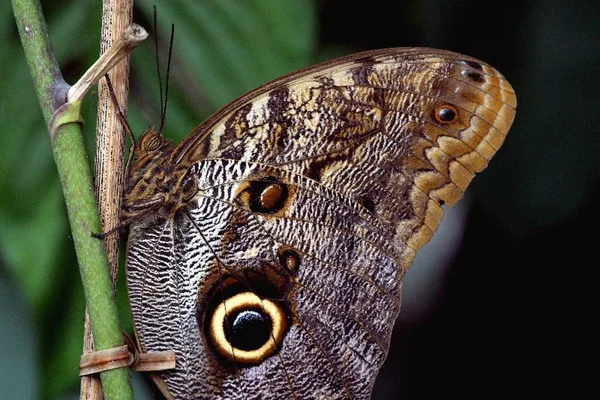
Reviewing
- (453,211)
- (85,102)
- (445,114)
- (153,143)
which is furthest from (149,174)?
(453,211)

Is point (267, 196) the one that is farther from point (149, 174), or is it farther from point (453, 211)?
point (453, 211)

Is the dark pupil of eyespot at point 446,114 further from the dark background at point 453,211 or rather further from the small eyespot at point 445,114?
the dark background at point 453,211

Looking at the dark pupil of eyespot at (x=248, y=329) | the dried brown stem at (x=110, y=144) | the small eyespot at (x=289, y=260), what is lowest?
the dark pupil of eyespot at (x=248, y=329)

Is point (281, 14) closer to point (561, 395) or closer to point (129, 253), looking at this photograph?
point (129, 253)

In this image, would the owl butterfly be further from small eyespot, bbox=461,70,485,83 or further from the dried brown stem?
the dried brown stem

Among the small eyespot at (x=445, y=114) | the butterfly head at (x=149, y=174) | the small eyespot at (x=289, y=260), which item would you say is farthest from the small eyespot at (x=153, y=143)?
the small eyespot at (x=445, y=114)

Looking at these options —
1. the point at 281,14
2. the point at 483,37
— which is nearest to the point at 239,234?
the point at 281,14

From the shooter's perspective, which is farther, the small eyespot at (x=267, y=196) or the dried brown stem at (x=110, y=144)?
the small eyespot at (x=267, y=196)
